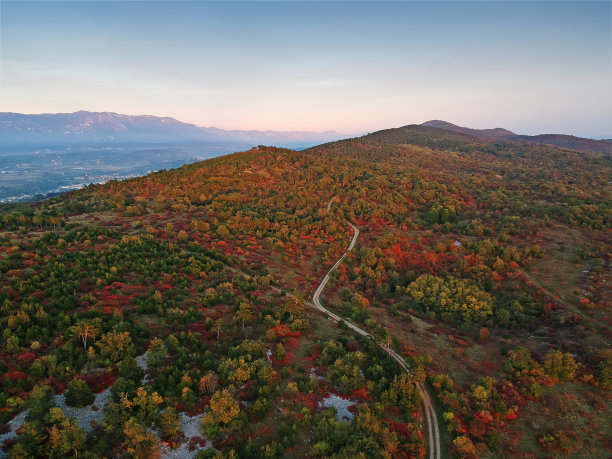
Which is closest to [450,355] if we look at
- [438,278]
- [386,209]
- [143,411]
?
[438,278]

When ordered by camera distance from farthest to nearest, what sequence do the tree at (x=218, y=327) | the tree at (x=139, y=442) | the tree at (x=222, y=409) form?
the tree at (x=218, y=327)
the tree at (x=222, y=409)
the tree at (x=139, y=442)

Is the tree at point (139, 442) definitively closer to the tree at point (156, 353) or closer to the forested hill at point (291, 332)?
the forested hill at point (291, 332)

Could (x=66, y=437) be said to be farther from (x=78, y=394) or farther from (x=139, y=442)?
(x=78, y=394)

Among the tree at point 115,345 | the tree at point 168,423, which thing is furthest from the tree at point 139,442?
the tree at point 115,345

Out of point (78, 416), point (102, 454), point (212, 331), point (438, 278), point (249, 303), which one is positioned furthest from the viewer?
point (438, 278)

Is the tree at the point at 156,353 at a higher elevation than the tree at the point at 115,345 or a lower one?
lower

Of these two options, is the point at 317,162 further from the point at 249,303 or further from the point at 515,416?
the point at 515,416

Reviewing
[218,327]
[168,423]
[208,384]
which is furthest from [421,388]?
[168,423]
